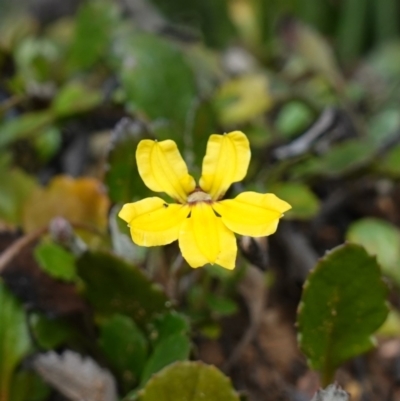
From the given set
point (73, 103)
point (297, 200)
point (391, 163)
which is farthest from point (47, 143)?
point (391, 163)

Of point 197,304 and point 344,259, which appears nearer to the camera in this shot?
point 344,259

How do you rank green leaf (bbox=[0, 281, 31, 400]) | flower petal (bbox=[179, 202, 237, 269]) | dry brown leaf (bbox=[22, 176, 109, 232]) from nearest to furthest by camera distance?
flower petal (bbox=[179, 202, 237, 269]) → green leaf (bbox=[0, 281, 31, 400]) → dry brown leaf (bbox=[22, 176, 109, 232])

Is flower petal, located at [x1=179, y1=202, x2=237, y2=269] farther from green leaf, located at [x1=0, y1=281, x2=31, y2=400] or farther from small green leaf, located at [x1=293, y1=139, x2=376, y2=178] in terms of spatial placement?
small green leaf, located at [x1=293, y1=139, x2=376, y2=178]

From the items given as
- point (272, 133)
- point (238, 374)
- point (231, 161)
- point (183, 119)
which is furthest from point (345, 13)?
point (231, 161)

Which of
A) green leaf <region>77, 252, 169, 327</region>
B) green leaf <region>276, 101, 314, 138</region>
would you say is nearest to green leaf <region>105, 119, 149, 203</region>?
green leaf <region>77, 252, 169, 327</region>

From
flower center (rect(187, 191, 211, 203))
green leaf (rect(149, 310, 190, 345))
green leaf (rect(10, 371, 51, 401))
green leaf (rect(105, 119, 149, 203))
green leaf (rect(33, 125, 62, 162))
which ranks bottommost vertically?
green leaf (rect(10, 371, 51, 401))

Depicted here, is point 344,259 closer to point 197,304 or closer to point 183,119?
point 197,304

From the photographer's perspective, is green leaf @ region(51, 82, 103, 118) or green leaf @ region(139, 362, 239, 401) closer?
green leaf @ region(139, 362, 239, 401)
